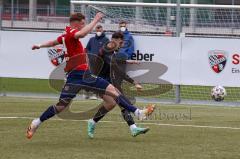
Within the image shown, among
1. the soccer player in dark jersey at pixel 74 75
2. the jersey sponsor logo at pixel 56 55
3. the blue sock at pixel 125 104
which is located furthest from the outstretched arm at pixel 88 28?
the jersey sponsor logo at pixel 56 55

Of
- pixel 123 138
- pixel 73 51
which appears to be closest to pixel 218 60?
pixel 123 138

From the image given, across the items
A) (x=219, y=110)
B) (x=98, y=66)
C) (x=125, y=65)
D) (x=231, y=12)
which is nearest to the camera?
(x=98, y=66)

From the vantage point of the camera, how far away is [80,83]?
39.7ft

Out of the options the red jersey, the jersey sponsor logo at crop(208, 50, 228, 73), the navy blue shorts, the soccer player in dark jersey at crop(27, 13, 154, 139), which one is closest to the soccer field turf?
the soccer player in dark jersey at crop(27, 13, 154, 139)

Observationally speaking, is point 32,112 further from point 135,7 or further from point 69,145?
point 135,7

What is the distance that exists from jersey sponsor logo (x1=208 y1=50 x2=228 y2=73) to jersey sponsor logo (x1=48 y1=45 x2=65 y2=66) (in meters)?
4.38

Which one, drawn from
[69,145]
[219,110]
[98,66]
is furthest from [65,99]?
[219,110]

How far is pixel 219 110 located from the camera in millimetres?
19328

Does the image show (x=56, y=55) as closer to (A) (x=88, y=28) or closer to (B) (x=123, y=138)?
(B) (x=123, y=138)

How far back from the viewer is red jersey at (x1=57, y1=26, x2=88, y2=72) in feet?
39.1

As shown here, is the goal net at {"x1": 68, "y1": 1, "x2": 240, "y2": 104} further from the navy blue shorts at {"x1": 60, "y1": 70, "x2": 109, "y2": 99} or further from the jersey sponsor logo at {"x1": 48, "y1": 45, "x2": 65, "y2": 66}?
the navy blue shorts at {"x1": 60, "y1": 70, "x2": 109, "y2": 99}

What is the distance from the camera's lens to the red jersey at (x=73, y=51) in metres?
11.9

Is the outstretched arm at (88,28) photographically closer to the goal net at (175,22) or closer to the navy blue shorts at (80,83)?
the navy blue shorts at (80,83)

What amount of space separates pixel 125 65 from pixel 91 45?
5.20 ft
